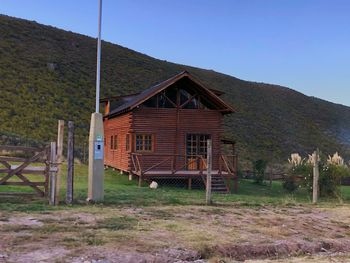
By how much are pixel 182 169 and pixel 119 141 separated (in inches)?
229

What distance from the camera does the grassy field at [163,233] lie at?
7.59 m

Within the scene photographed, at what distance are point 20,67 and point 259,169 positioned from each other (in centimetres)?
3336

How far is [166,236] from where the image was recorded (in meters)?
8.88

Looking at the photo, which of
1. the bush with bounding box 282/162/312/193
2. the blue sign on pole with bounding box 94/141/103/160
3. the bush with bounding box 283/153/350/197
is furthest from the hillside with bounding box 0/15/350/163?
the blue sign on pole with bounding box 94/141/103/160

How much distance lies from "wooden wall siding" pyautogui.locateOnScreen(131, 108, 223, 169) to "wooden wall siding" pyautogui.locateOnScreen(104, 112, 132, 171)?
857mm

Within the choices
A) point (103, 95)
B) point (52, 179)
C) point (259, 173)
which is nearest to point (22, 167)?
point (52, 179)

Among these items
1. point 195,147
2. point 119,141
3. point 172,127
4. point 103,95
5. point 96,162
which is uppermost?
point 103,95

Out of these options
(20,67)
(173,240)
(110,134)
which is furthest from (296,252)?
(20,67)

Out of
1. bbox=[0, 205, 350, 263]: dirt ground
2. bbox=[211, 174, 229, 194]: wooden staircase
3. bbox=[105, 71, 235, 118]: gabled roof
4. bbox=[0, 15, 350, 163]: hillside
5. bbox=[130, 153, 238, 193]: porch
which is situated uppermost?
bbox=[0, 15, 350, 163]: hillside

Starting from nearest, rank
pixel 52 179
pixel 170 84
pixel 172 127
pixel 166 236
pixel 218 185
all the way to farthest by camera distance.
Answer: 1. pixel 166 236
2. pixel 52 179
3. pixel 218 185
4. pixel 170 84
5. pixel 172 127

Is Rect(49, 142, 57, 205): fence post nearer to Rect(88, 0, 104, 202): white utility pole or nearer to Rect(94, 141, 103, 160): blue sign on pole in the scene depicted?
Rect(88, 0, 104, 202): white utility pole

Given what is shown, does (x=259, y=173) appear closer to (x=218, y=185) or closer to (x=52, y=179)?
(x=218, y=185)

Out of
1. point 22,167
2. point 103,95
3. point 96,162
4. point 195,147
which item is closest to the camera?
Result: point 22,167

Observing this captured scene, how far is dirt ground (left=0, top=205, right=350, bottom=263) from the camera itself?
7.50 m
